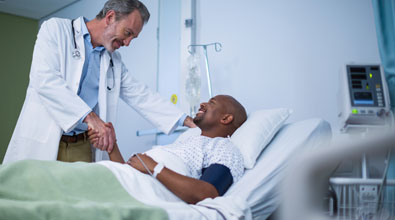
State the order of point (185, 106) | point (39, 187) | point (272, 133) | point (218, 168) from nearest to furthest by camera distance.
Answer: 1. point (39, 187)
2. point (218, 168)
3. point (272, 133)
4. point (185, 106)

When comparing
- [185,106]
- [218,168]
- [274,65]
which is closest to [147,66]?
[185,106]

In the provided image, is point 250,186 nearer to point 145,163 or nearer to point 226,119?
point 145,163

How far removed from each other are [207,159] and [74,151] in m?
0.85

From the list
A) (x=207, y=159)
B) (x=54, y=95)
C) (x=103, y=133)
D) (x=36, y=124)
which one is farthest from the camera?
(x=36, y=124)

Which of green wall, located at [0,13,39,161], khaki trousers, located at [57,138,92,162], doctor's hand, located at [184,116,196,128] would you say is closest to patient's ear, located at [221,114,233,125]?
doctor's hand, located at [184,116,196,128]

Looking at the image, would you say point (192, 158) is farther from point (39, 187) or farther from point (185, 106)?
point (185, 106)

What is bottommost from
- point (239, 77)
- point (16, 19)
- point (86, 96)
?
point (86, 96)

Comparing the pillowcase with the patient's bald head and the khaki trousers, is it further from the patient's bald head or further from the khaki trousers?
the khaki trousers

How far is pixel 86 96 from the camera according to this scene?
91.1 inches

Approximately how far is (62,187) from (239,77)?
1.84 metres

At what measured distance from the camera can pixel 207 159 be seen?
5.94 ft

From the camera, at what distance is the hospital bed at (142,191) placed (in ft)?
3.68

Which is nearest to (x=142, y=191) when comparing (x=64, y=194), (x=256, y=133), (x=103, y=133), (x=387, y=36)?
(x=64, y=194)

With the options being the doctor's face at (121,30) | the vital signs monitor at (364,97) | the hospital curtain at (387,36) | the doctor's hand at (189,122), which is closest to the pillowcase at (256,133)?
the vital signs monitor at (364,97)
